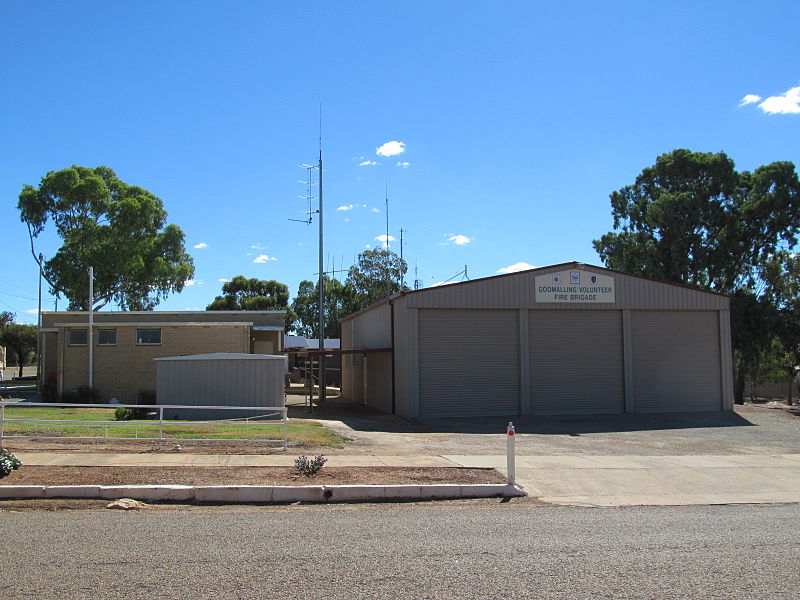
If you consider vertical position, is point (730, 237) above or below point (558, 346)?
above

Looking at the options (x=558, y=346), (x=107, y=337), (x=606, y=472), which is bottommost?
(x=606, y=472)

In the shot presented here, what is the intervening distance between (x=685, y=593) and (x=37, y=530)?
6.50 m

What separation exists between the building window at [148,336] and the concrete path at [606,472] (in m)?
15.6

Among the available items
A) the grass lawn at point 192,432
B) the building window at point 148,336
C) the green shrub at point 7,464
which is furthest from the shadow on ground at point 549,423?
the green shrub at point 7,464

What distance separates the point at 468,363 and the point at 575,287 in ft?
15.6

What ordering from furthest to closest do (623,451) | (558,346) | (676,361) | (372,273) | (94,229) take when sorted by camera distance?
1. (372,273)
2. (94,229)
3. (676,361)
4. (558,346)
5. (623,451)

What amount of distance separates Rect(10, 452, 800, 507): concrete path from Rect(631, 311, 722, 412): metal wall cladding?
1024 centimetres

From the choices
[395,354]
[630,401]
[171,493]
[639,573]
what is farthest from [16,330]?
[639,573]

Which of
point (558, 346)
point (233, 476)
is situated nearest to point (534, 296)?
point (558, 346)

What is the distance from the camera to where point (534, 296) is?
77.2ft

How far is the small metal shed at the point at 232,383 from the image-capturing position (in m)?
20.9

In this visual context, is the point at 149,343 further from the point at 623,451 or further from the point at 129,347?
the point at 623,451

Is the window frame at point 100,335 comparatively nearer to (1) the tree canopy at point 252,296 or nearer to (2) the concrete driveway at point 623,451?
(2) the concrete driveway at point 623,451

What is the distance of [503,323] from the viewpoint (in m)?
23.4
